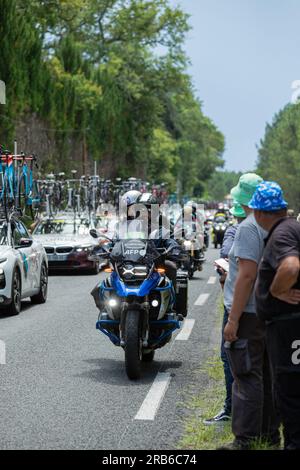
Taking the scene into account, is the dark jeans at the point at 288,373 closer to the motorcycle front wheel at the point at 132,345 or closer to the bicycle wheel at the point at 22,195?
the motorcycle front wheel at the point at 132,345

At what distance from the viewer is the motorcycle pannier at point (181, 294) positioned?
1013 centimetres

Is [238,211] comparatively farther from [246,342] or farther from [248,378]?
[248,378]

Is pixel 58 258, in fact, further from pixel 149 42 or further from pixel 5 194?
pixel 149 42

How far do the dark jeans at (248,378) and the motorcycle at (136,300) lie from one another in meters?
2.84

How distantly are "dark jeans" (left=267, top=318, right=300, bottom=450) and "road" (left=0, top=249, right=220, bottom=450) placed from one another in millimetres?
1158

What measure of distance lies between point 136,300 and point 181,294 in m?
1.11

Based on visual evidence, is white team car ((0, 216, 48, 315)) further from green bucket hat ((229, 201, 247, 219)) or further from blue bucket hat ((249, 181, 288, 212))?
blue bucket hat ((249, 181, 288, 212))

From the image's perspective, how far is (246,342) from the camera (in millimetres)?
6121

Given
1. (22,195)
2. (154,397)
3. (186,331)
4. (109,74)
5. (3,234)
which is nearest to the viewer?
(154,397)

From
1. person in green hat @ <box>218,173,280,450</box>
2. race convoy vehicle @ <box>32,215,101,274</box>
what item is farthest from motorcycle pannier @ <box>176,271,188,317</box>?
race convoy vehicle @ <box>32,215,101,274</box>

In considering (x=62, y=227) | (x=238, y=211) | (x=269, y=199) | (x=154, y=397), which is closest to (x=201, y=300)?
(x=62, y=227)

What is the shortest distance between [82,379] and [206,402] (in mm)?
1430
